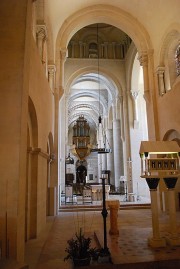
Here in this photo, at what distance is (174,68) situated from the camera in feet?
33.5

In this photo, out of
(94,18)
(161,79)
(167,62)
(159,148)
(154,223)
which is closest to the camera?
(154,223)

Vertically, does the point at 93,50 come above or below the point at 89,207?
above

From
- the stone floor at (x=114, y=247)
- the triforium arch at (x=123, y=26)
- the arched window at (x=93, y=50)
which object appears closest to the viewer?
the stone floor at (x=114, y=247)

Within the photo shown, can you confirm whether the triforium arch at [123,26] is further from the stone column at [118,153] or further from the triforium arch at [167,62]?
the stone column at [118,153]

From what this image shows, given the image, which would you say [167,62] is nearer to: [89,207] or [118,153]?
[89,207]

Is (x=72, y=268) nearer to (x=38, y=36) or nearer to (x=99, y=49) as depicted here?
(x=38, y=36)

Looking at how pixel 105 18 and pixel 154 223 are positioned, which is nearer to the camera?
pixel 154 223

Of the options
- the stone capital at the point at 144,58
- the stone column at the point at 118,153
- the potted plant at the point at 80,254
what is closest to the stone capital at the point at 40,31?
the stone capital at the point at 144,58

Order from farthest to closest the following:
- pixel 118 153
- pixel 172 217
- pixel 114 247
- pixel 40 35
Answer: pixel 118 153
pixel 40 35
pixel 172 217
pixel 114 247

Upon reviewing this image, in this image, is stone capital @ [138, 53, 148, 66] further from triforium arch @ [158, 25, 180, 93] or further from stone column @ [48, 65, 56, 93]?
stone column @ [48, 65, 56, 93]

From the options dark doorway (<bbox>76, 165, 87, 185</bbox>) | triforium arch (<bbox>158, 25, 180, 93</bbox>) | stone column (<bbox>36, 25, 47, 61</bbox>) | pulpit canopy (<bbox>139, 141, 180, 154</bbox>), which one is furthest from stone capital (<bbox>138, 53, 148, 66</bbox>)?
dark doorway (<bbox>76, 165, 87, 185</bbox>)

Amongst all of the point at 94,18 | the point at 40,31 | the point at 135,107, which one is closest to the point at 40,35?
the point at 40,31

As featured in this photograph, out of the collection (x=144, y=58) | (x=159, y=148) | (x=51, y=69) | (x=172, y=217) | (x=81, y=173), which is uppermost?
(x=144, y=58)

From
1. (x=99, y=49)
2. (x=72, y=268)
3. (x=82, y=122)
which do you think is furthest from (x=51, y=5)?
(x=82, y=122)
